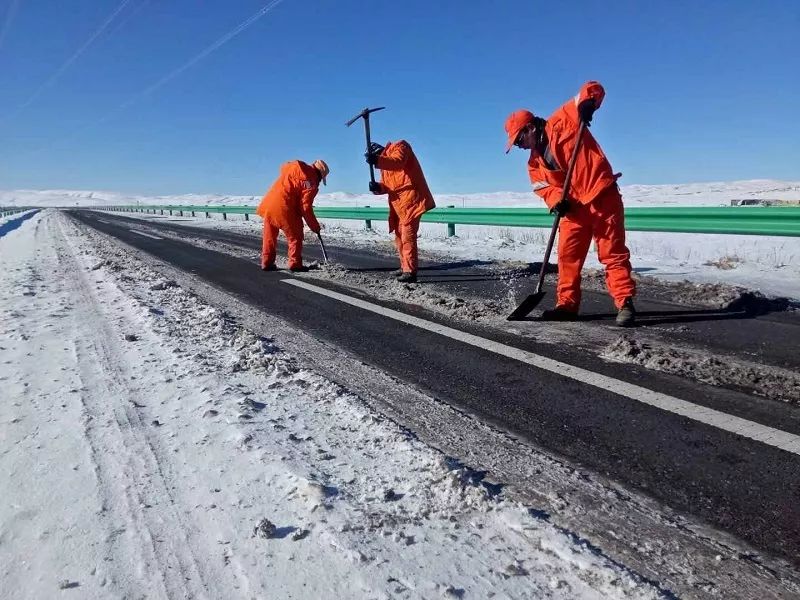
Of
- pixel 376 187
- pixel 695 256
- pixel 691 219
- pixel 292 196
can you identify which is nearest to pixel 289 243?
pixel 292 196

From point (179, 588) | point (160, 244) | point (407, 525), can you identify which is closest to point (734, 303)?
point (407, 525)

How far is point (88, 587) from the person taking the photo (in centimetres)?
145

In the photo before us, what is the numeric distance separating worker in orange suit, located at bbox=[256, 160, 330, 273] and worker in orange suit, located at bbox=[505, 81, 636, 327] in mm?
4416

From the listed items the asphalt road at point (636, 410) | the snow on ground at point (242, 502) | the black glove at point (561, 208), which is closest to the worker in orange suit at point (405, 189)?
the asphalt road at point (636, 410)

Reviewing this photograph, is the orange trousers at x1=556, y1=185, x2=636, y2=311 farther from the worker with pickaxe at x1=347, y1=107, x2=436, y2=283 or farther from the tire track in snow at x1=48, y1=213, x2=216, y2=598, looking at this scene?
the tire track in snow at x1=48, y1=213, x2=216, y2=598

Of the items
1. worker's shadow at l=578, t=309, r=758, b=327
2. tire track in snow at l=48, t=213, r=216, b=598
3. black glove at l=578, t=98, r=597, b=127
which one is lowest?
tire track in snow at l=48, t=213, r=216, b=598

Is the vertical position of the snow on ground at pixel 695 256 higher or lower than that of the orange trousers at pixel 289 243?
lower

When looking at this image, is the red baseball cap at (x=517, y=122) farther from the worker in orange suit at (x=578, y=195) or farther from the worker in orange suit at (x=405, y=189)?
the worker in orange suit at (x=405, y=189)

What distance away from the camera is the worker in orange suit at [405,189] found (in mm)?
6695

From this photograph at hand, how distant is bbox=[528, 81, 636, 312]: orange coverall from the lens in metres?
4.26

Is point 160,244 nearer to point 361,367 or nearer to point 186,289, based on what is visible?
point 186,289

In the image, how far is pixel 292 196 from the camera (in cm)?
838

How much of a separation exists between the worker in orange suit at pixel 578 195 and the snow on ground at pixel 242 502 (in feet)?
8.08

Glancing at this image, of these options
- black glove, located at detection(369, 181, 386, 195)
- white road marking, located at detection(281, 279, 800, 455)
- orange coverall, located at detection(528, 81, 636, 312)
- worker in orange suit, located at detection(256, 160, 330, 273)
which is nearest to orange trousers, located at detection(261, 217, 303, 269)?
worker in orange suit, located at detection(256, 160, 330, 273)
